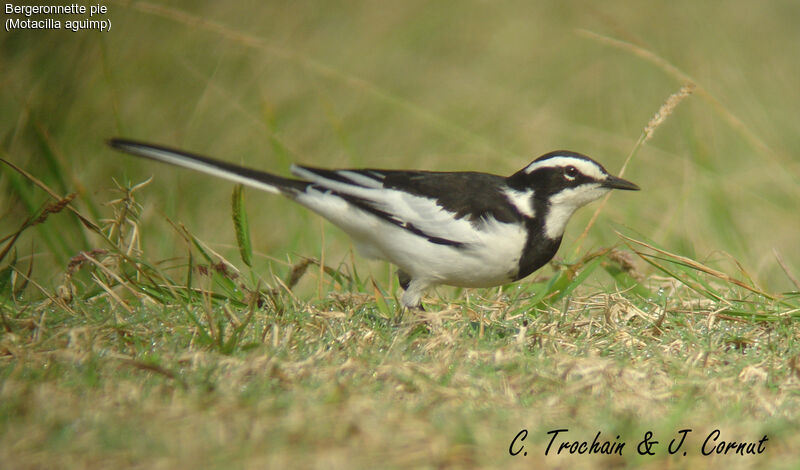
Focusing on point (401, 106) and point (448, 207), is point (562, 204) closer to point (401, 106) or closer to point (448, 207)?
point (448, 207)

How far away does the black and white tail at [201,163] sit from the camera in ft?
11.2

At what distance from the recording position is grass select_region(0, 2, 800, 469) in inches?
87.0

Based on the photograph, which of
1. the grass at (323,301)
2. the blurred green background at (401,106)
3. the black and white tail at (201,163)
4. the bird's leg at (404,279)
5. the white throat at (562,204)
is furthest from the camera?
the blurred green background at (401,106)

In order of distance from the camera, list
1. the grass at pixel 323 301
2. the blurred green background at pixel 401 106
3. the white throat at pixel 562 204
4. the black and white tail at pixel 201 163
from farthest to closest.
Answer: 1. the blurred green background at pixel 401 106
2. the white throat at pixel 562 204
3. the black and white tail at pixel 201 163
4. the grass at pixel 323 301

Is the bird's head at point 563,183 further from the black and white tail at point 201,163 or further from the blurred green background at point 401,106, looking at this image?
the black and white tail at point 201,163

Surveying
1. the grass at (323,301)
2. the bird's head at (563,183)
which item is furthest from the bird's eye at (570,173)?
the grass at (323,301)

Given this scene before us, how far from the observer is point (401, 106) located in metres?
6.13

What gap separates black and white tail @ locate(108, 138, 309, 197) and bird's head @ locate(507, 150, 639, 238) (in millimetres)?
1115

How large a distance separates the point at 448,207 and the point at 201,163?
3.41 feet

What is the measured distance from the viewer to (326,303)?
12.0 ft

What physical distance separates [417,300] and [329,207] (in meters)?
0.56

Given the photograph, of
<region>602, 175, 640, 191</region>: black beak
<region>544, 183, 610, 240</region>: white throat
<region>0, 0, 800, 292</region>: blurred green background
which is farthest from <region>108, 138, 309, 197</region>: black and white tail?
<region>602, 175, 640, 191</region>: black beak

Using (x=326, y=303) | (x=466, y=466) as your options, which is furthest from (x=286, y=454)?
(x=326, y=303)

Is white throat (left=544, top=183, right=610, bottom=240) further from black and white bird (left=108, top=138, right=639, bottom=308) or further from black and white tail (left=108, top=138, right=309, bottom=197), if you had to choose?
black and white tail (left=108, top=138, right=309, bottom=197)
